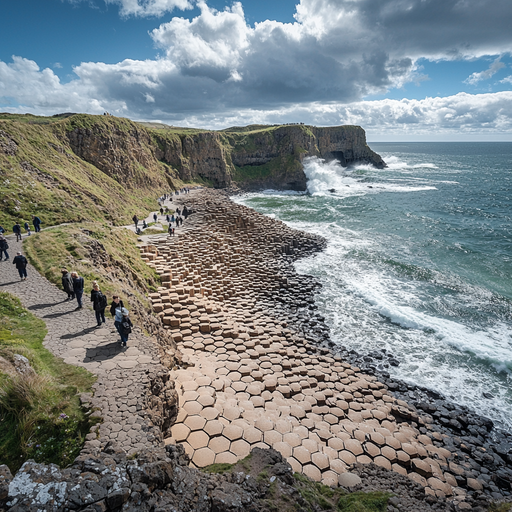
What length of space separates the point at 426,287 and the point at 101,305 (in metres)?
22.5

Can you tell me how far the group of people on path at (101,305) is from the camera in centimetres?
894

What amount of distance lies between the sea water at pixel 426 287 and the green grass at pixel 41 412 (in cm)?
1327

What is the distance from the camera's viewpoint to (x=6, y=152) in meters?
26.5

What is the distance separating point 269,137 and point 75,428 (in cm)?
8501

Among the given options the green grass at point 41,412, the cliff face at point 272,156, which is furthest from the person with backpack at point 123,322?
the cliff face at point 272,156

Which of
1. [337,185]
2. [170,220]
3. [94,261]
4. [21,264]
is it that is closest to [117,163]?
[170,220]

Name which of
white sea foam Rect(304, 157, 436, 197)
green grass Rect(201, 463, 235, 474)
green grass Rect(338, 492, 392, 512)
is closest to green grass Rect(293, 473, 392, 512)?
green grass Rect(338, 492, 392, 512)

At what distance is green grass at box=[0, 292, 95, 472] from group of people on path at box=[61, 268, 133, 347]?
159 cm

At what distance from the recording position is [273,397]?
35.4 feet

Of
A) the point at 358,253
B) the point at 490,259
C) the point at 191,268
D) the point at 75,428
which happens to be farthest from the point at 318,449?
the point at 490,259

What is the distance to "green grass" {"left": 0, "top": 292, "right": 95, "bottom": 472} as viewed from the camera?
17.3 ft

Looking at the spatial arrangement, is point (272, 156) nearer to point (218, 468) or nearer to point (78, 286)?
point (78, 286)

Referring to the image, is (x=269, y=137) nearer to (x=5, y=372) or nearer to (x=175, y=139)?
(x=175, y=139)

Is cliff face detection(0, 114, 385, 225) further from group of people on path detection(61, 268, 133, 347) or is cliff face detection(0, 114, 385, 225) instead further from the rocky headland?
group of people on path detection(61, 268, 133, 347)
